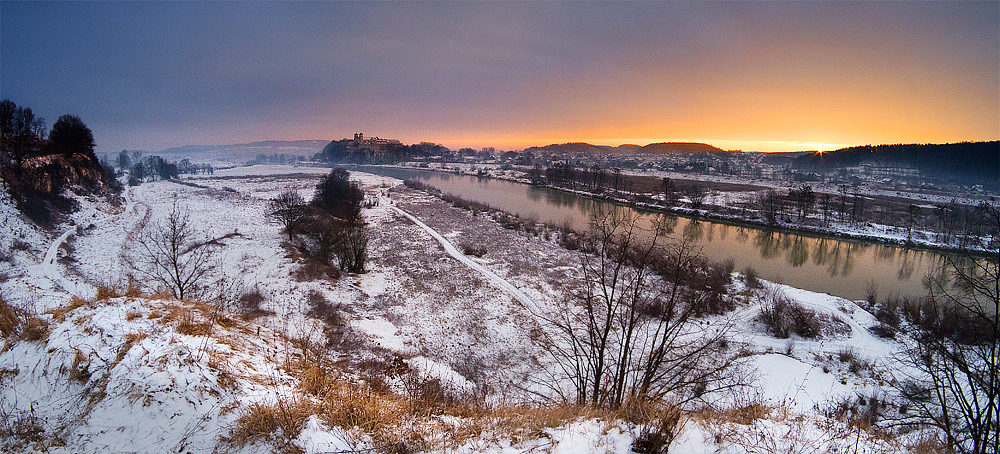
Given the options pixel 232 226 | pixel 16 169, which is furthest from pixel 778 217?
pixel 16 169

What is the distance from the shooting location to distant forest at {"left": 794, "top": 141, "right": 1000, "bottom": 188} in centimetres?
5322

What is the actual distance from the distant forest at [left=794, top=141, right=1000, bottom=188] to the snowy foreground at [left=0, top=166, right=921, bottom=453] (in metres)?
68.0

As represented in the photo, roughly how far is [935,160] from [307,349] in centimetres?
10290

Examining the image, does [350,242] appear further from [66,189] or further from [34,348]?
[66,189]

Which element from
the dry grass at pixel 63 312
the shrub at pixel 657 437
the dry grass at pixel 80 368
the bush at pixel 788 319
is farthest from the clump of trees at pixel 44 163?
the bush at pixel 788 319

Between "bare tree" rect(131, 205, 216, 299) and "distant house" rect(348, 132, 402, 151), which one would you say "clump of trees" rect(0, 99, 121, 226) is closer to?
"bare tree" rect(131, 205, 216, 299)

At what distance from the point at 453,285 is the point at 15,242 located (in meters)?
17.6

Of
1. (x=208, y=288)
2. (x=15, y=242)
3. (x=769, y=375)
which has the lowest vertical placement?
(x=769, y=375)

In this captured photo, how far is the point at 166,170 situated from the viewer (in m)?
63.3

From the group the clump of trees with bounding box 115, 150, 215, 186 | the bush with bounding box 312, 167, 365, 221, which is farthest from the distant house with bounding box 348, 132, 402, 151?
the bush with bounding box 312, 167, 365, 221

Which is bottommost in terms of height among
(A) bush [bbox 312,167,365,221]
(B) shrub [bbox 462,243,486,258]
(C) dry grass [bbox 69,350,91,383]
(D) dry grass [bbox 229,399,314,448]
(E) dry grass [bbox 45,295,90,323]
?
(B) shrub [bbox 462,243,486,258]

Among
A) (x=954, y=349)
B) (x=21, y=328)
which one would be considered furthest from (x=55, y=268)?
(x=954, y=349)

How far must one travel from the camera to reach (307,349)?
5.83m

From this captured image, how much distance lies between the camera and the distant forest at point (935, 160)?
53225 millimetres
